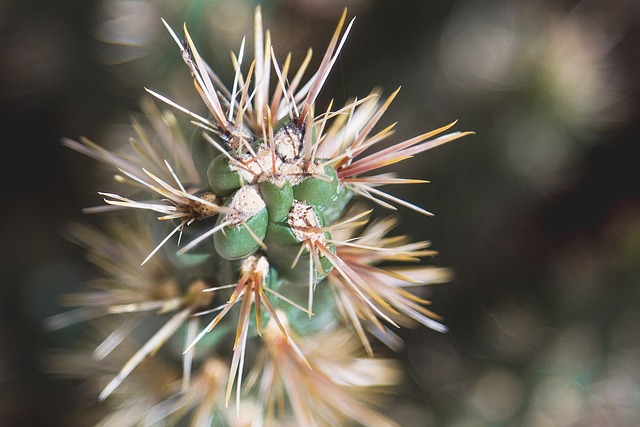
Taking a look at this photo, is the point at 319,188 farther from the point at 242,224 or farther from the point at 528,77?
the point at 528,77

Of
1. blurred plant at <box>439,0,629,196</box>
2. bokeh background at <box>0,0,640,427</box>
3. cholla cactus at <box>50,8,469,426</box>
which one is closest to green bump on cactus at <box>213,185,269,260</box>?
cholla cactus at <box>50,8,469,426</box>

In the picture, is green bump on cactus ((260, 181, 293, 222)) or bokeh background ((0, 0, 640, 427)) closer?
green bump on cactus ((260, 181, 293, 222))

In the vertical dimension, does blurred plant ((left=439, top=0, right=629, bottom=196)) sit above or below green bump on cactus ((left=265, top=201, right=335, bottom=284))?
above

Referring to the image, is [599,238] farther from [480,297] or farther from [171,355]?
[171,355]

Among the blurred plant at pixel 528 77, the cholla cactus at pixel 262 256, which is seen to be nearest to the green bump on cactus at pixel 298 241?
the cholla cactus at pixel 262 256

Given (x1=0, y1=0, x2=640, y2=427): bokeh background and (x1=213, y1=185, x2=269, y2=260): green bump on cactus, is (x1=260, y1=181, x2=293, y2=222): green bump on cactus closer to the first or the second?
(x1=213, y1=185, x2=269, y2=260): green bump on cactus

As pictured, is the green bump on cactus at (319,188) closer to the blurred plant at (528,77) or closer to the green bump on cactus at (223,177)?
the green bump on cactus at (223,177)
